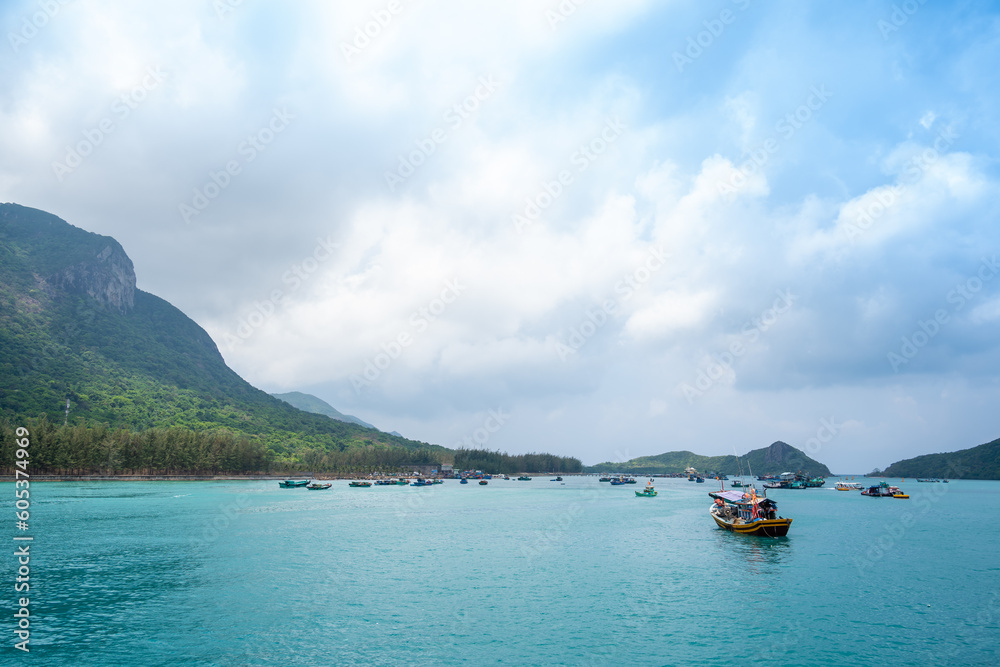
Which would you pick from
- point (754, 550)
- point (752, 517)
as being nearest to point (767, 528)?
point (752, 517)

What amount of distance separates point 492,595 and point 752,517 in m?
44.5

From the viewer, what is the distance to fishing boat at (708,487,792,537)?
6462 cm

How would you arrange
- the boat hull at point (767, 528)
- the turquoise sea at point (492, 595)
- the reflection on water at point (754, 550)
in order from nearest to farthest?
the turquoise sea at point (492, 595) < the reflection on water at point (754, 550) < the boat hull at point (767, 528)

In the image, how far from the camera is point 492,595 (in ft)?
Answer: 122

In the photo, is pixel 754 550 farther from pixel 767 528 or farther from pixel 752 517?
pixel 752 517

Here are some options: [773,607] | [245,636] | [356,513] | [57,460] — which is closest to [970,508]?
[773,607]

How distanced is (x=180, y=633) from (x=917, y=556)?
64675mm

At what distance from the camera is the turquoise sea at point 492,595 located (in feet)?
87.2

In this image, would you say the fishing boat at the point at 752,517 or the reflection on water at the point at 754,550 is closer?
the reflection on water at the point at 754,550

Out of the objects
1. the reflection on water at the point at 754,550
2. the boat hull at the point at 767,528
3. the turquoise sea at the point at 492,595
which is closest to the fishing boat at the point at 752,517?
the boat hull at the point at 767,528

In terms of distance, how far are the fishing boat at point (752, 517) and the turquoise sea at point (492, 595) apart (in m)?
1.59

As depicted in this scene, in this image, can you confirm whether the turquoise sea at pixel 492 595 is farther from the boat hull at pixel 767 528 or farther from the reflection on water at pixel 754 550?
the boat hull at pixel 767 528

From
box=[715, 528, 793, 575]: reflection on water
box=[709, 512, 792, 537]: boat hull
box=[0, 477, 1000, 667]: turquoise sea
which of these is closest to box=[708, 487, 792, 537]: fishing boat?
box=[709, 512, 792, 537]: boat hull

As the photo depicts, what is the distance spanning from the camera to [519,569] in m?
46.0
